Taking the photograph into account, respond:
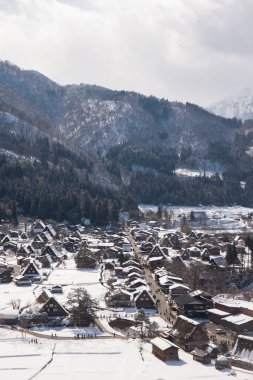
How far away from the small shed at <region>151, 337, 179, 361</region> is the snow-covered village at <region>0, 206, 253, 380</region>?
7 centimetres

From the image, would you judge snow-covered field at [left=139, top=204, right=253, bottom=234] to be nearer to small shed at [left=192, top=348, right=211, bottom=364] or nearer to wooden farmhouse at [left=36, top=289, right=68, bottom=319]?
wooden farmhouse at [left=36, top=289, right=68, bottom=319]

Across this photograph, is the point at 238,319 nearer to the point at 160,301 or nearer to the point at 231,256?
the point at 160,301

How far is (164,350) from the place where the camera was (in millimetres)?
34344

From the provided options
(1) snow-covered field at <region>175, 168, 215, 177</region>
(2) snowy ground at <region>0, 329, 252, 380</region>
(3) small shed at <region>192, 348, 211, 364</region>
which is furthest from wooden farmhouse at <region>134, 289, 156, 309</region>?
(1) snow-covered field at <region>175, 168, 215, 177</region>

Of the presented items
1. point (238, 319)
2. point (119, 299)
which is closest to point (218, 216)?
point (119, 299)

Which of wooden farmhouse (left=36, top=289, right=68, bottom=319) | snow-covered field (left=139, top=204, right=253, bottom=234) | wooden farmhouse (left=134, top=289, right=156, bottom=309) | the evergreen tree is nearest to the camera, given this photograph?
wooden farmhouse (left=36, top=289, right=68, bottom=319)

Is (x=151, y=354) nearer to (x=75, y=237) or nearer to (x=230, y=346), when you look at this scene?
(x=230, y=346)

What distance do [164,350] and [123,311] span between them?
13.1 m

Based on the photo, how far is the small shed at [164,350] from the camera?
34406 millimetres

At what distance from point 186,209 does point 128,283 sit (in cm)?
9259

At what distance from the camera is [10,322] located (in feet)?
140

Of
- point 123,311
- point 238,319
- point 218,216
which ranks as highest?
point 218,216

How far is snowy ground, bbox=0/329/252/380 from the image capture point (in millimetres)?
31766

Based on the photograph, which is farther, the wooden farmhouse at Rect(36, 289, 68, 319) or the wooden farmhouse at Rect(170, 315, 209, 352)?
the wooden farmhouse at Rect(36, 289, 68, 319)
